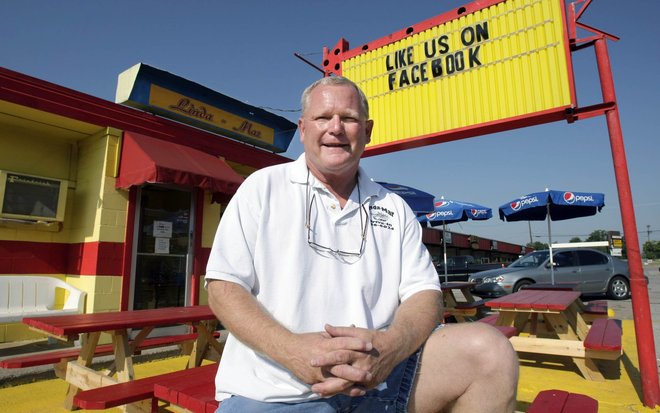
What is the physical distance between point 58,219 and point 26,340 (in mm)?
1597

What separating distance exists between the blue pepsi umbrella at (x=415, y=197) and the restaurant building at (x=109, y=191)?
2.92m

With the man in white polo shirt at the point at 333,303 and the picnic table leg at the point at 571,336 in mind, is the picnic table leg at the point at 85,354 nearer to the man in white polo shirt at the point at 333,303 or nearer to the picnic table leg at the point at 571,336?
the man in white polo shirt at the point at 333,303

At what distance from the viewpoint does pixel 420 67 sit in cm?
478

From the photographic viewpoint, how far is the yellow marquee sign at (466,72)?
3.85 metres

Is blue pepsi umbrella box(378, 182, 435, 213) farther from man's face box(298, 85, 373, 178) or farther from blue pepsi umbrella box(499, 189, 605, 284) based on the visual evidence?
man's face box(298, 85, 373, 178)

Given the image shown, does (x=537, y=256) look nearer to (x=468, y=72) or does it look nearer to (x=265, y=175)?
(x=468, y=72)

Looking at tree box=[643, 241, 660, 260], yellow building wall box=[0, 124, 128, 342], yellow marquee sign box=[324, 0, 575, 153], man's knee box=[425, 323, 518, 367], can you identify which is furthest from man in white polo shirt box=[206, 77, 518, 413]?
tree box=[643, 241, 660, 260]

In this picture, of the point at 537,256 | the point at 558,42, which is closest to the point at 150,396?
the point at 558,42

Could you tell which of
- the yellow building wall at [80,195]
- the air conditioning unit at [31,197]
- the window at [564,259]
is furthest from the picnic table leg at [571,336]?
the window at [564,259]

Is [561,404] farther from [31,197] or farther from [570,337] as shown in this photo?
[31,197]

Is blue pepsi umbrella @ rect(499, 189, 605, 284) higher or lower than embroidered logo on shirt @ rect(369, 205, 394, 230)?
higher

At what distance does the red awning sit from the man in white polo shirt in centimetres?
377

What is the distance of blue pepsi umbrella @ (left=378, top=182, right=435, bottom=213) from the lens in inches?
274

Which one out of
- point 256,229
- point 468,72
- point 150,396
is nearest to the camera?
point 256,229
